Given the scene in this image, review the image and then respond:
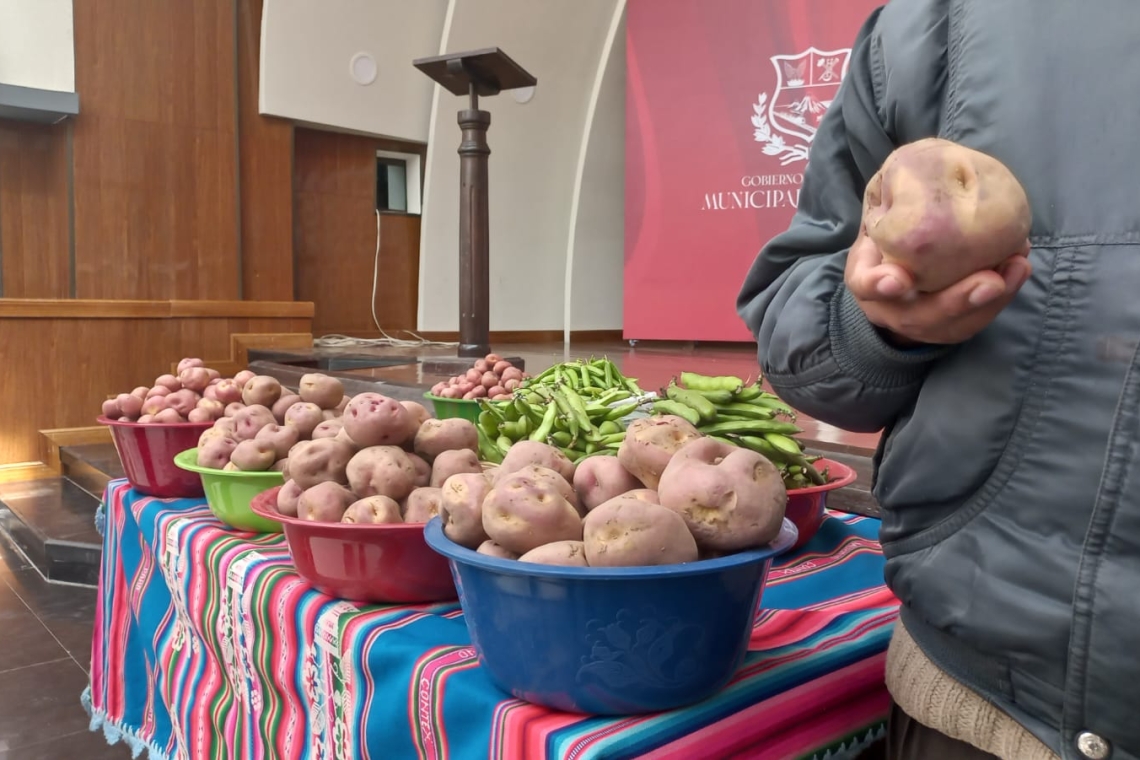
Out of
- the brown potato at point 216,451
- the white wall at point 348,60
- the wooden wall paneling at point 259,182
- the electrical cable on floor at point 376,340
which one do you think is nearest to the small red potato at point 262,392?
the brown potato at point 216,451

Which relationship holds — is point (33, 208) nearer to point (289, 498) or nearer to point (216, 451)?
point (216, 451)

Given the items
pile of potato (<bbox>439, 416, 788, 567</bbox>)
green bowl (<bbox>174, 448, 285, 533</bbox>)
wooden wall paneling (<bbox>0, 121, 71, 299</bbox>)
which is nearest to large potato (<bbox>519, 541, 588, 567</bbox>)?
pile of potato (<bbox>439, 416, 788, 567</bbox>)

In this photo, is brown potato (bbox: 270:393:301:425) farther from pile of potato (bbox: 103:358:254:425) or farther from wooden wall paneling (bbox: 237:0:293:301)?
wooden wall paneling (bbox: 237:0:293:301)

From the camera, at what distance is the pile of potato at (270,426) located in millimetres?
1488

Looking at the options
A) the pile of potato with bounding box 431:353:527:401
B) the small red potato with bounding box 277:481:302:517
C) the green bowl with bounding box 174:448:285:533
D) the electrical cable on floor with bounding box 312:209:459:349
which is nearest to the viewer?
the small red potato with bounding box 277:481:302:517

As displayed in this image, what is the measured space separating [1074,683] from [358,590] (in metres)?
0.81

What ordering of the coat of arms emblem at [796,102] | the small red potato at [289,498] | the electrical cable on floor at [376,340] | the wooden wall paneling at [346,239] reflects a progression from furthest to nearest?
the wooden wall paneling at [346,239] < the electrical cable on floor at [376,340] < the coat of arms emblem at [796,102] < the small red potato at [289,498]

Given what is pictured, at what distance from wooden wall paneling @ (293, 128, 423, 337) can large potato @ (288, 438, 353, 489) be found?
8.18m

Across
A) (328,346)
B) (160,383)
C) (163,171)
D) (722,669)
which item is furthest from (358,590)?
(163,171)

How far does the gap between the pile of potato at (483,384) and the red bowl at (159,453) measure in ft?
2.28

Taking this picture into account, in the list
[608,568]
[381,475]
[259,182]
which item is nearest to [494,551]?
[608,568]

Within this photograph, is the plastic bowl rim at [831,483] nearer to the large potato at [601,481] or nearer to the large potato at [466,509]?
the large potato at [601,481]

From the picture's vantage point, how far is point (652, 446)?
96 cm

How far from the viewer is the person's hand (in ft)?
1.96
